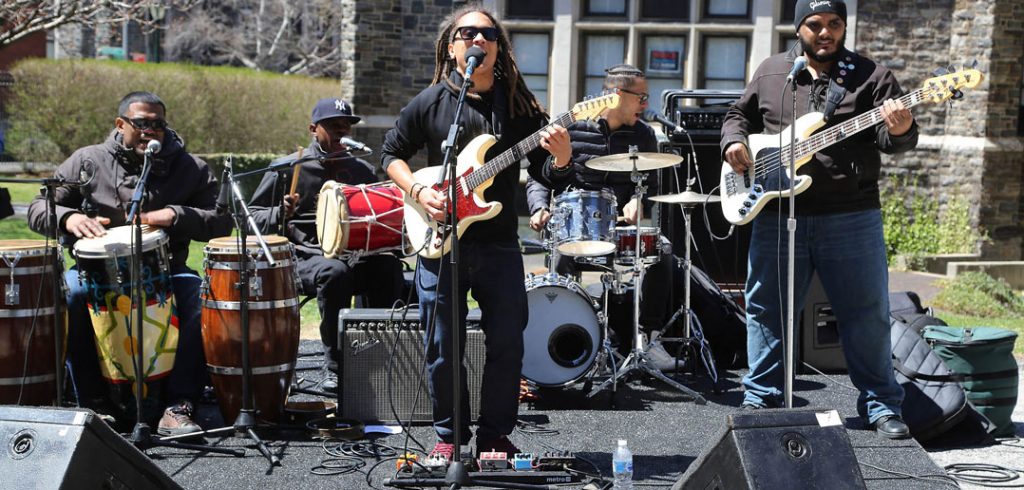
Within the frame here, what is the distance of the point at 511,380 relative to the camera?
5016 millimetres

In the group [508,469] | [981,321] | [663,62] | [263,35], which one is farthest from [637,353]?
[263,35]

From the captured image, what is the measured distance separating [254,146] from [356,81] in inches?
382

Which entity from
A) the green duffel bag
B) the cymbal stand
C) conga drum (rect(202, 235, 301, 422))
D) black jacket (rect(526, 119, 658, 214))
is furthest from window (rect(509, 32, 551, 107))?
conga drum (rect(202, 235, 301, 422))

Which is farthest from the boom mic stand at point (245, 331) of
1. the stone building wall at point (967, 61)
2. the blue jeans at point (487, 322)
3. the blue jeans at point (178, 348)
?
the stone building wall at point (967, 61)

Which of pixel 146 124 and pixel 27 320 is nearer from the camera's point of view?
A: pixel 27 320

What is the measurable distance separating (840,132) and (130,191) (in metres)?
3.66

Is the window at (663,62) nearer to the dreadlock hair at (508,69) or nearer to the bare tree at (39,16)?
the bare tree at (39,16)

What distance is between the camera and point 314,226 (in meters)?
7.31

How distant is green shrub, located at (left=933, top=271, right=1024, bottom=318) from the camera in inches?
Result: 428

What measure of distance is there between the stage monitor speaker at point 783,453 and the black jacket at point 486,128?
5.21 ft

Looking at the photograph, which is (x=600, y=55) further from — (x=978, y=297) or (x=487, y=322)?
(x=487, y=322)

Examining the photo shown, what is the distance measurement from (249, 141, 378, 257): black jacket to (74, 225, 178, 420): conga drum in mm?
1379

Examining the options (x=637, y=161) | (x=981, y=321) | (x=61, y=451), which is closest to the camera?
(x=61, y=451)

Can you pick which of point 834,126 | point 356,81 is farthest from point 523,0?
point 834,126
